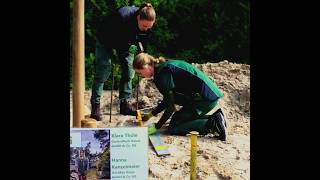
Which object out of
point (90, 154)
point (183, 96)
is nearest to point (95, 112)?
point (90, 154)

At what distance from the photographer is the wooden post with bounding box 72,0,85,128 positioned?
5516 millimetres

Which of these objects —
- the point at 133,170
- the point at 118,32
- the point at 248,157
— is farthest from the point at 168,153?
the point at 118,32

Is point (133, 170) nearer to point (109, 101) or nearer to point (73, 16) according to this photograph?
point (109, 101)

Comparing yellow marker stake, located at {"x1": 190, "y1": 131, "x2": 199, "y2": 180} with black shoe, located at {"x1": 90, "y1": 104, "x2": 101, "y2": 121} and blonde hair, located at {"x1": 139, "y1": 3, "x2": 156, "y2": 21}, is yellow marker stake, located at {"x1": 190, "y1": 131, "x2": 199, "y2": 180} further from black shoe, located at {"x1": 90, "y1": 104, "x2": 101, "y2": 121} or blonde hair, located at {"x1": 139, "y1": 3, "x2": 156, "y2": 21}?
blonde hair, located at {"x1": 139, "y1": 3, "x2": 156, "y2": 21}

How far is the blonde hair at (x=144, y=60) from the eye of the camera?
564 centimetres

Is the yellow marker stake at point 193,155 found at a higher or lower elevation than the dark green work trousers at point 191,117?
lower

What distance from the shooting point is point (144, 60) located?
564 centimetres

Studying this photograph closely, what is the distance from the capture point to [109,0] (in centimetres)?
566

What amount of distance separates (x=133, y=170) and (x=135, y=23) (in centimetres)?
125

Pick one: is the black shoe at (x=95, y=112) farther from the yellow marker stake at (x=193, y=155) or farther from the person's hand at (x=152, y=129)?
the yellow marker stake at (x=193, y=155)

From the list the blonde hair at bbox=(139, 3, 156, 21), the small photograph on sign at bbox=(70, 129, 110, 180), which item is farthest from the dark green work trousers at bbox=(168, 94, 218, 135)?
the blonde hair at bbox=(139, 3, 156, 21)

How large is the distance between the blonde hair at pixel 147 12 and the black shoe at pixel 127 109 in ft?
2.52

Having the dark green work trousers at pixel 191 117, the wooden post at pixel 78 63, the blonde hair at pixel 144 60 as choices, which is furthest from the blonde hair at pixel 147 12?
the dark green work trousers at pixel 191 117

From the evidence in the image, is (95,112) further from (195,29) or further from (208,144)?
(195,29)
